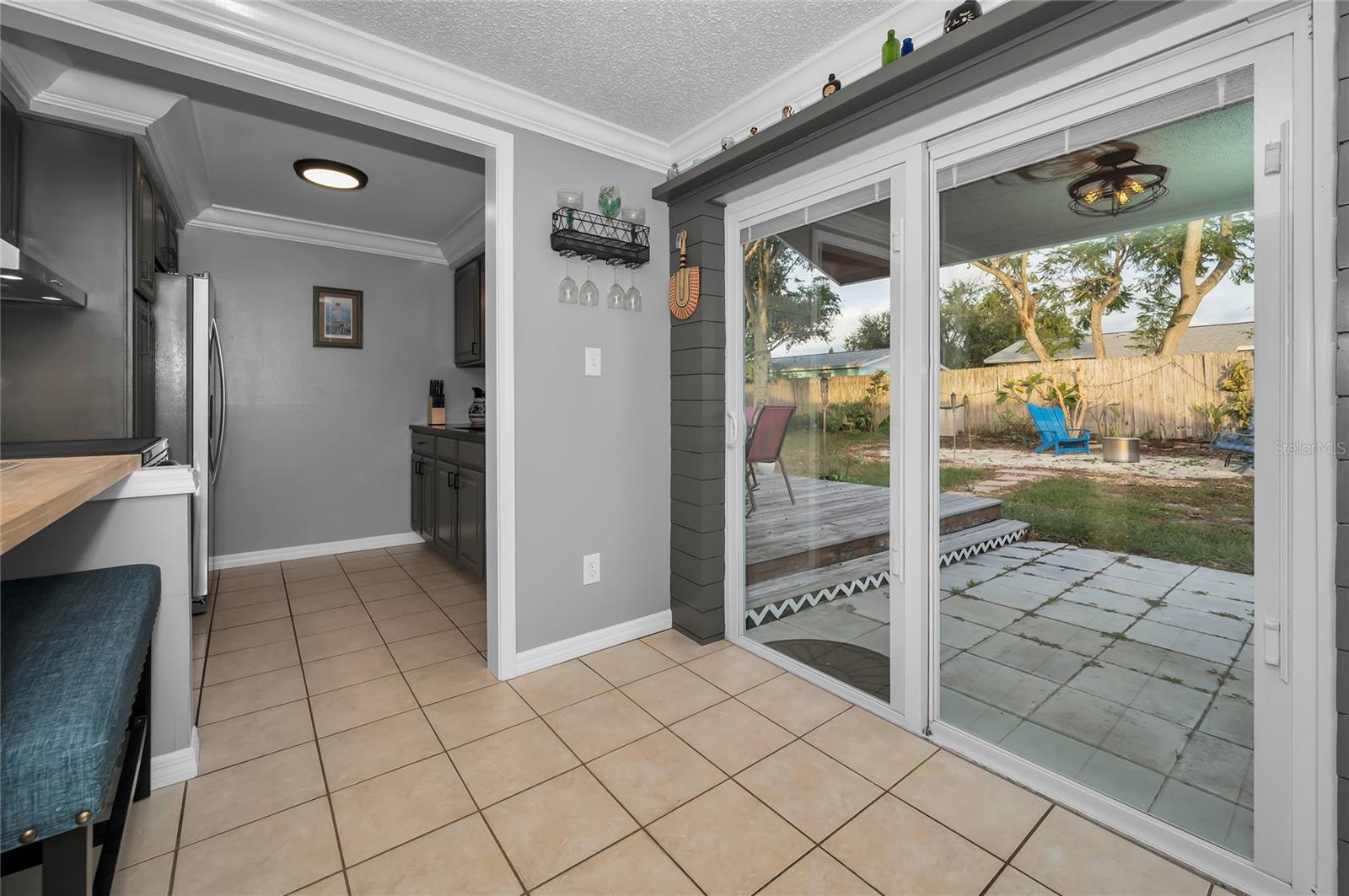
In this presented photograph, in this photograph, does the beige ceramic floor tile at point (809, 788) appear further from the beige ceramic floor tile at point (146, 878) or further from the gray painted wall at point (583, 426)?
the beige ceramic floor tile at point (146, 878)

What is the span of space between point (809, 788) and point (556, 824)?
735 mm

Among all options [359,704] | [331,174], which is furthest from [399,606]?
[331,174]

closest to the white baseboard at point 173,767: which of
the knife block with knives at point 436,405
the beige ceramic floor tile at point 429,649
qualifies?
the beige ceramic floor tile at point 429,649

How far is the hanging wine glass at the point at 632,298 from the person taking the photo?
2.69 metres

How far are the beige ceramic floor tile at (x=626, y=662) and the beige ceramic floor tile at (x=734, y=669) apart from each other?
140mm

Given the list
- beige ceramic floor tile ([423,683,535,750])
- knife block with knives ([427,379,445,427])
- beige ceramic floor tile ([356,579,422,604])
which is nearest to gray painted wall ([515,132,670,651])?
beige ceramic floor tile ([423,683,535,750])

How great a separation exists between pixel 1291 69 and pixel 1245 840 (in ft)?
5.72

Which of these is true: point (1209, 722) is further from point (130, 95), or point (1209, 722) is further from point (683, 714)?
point (130, 95)

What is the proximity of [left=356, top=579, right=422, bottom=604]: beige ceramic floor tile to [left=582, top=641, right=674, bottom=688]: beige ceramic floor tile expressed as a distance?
4.97ft

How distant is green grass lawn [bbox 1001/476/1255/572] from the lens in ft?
4.63

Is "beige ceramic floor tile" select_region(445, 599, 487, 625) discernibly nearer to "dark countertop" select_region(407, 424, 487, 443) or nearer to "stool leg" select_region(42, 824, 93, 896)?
"dark countertop" select_region(407, 424, 487, 443)

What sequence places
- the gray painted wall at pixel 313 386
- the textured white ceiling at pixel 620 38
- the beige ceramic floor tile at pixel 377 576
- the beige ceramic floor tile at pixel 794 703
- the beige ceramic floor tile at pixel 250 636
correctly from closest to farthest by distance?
the textured white ceiling at pixel 620 38
the beige ceramic floor tile at pixel 794 703
the beige ceramic floor tile at pixel 250 636
the beige ceramic floor tile at pixel 377 576
the gray painted wall at pixel 313 386

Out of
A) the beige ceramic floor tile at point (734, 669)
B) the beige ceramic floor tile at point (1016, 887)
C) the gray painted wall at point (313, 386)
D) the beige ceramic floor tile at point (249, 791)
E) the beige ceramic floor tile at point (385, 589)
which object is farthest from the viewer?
the gray painted wall at point (313, 386)

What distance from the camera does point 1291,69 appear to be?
127 cm
